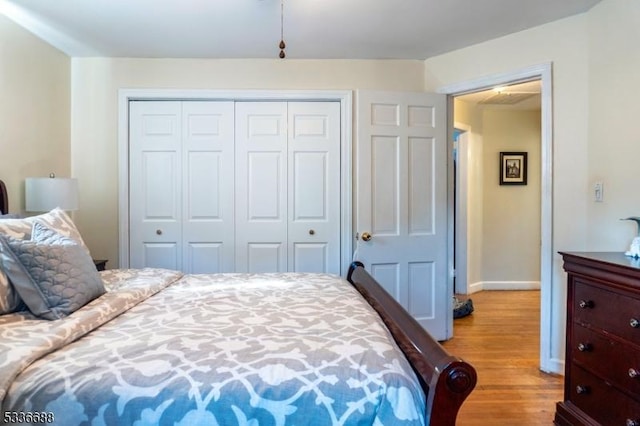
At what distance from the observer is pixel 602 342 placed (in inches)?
69.4

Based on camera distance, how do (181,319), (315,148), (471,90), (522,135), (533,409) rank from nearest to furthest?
(181,319) → (533,409) → (471,90) → (315,148) → (522,135)

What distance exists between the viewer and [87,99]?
125 inches

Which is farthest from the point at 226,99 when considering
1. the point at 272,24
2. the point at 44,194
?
the point at 44,194

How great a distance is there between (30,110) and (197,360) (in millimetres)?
2630

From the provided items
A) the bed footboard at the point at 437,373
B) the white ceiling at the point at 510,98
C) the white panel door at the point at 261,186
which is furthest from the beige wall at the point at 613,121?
the white panel door at the point at 261,186

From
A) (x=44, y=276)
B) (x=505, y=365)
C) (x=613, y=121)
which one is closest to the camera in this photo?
(x=44, y=276)

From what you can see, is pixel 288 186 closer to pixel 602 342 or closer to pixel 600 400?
pixel 602 342

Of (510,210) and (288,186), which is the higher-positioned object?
(288,186)

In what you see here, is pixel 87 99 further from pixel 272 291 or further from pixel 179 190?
pixel 272 291

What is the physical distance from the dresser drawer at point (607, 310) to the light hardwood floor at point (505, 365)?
0.66 m

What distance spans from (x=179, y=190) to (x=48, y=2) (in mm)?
1493

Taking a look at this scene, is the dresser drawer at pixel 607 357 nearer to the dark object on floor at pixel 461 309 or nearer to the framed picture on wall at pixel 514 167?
the dark object on floor at pixel 461 309

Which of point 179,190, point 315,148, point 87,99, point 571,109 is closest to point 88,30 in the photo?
point 87,99

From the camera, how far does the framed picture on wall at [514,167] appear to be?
5.10 meters
